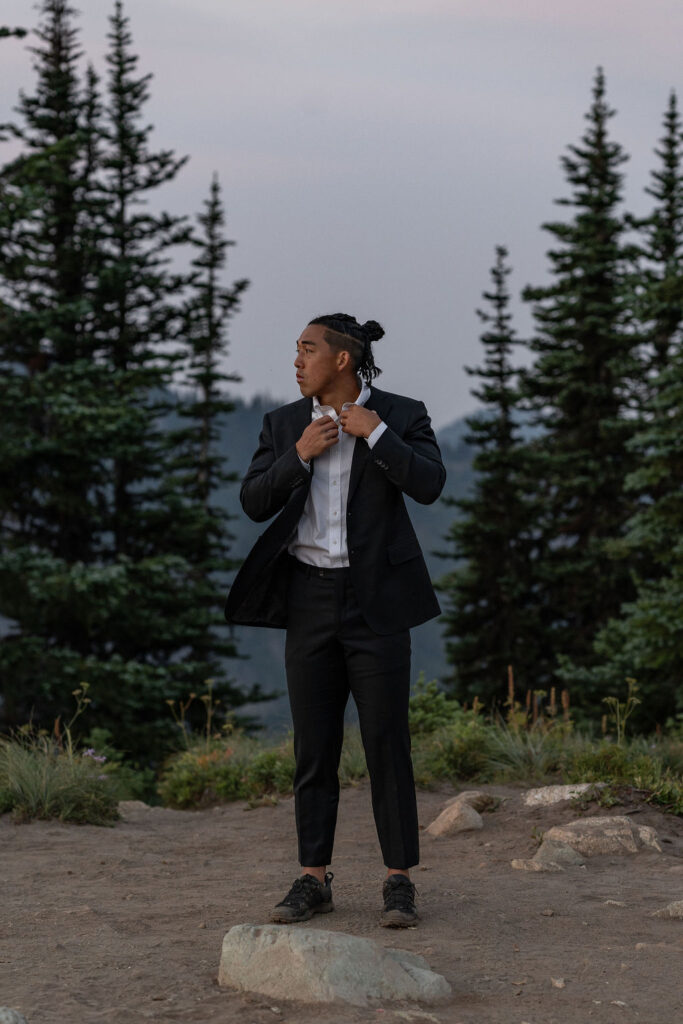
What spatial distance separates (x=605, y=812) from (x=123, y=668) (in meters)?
13.9

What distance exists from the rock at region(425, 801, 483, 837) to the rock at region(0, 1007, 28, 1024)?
12.5 ft

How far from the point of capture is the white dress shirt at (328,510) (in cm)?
419

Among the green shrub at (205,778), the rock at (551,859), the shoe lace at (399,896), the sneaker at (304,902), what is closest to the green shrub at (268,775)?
the green shrub at (205,778)

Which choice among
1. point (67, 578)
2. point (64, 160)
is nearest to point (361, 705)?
point (67, 578)

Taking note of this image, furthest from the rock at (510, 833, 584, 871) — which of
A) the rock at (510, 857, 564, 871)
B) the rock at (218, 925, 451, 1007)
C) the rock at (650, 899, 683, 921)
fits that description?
the rock at (218, 925, 451, 1007)

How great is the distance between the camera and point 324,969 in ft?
10.9

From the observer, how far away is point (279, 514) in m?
4.23

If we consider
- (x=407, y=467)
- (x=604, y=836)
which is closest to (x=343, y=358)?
(x=407, y=467)

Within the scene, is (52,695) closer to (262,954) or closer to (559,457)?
(559,457)

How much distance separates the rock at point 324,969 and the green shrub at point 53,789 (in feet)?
12.7

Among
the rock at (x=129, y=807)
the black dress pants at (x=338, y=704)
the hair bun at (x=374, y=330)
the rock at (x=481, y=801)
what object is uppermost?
the hair bun at (x=374, y=330)

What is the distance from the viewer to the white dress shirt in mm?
4187

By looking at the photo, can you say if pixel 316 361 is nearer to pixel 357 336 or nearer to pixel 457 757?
pixel 357 336

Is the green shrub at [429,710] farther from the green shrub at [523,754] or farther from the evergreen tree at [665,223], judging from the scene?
the evergreen tree at [665,223]
